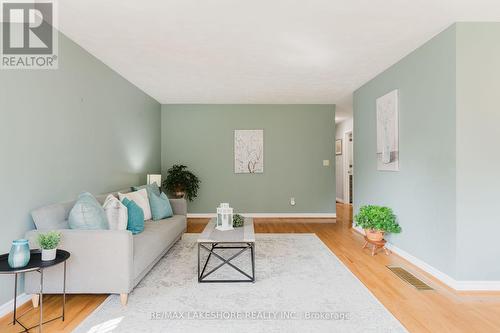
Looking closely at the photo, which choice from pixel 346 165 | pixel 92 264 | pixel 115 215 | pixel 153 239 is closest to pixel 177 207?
pixel 153 239

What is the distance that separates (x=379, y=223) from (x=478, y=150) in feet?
4.71

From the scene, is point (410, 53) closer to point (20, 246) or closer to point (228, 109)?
point (228, 109)

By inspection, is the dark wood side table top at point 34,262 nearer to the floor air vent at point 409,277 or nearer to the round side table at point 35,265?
the round side table at point 35,265

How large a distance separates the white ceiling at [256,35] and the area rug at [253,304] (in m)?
2.57

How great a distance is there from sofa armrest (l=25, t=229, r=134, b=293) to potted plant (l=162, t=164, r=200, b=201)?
3.51 m

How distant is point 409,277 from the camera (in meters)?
3.02

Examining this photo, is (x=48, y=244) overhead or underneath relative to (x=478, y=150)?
underneath

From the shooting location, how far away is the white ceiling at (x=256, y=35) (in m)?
2.47

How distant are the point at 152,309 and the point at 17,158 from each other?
5.62 ft

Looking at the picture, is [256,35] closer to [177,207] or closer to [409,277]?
[177,207]

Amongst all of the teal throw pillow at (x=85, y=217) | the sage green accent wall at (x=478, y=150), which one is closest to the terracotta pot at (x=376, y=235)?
the sage green accent wall at (x=478, y=150)

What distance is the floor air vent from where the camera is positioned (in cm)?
280

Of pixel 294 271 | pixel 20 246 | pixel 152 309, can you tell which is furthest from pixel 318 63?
pixel 20 246

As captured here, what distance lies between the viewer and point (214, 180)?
644 cm
